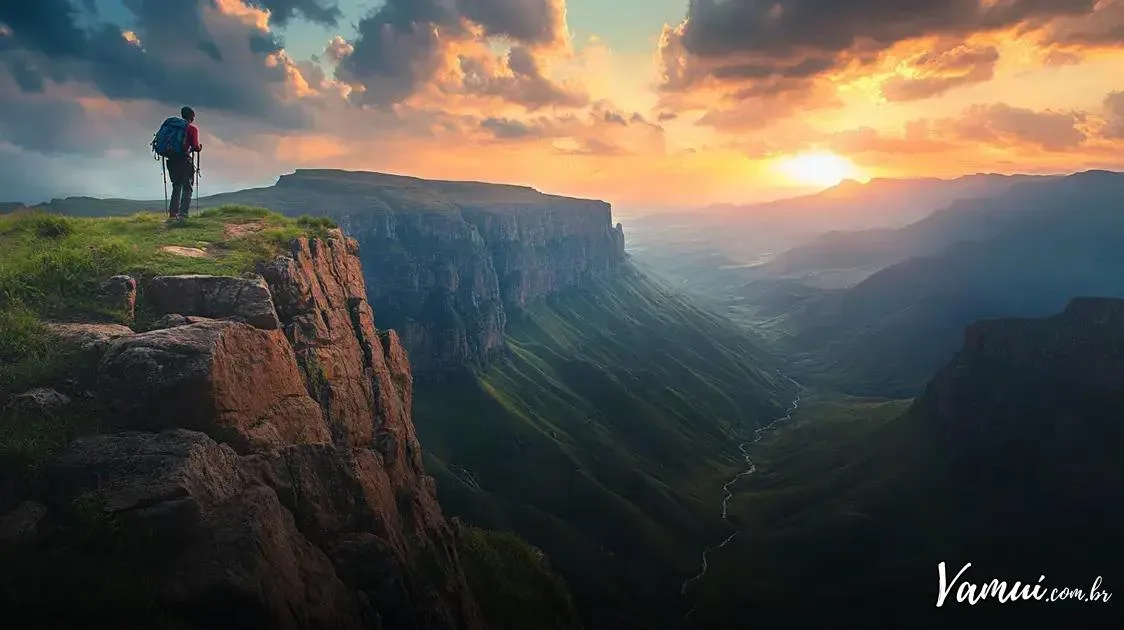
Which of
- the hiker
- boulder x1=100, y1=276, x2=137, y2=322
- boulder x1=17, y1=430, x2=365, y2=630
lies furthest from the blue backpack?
boulder x1=17, y1=430, x2=365, y2=630

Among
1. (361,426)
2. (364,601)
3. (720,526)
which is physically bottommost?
(720,526)

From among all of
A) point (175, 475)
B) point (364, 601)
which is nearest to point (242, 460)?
point (175, 475)

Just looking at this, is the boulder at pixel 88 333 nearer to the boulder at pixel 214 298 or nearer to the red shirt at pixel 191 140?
the boulder at pixel 214 298

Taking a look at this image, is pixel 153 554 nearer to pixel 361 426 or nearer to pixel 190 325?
pixel 190 325

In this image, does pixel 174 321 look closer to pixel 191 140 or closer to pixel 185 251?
pixel 185 251

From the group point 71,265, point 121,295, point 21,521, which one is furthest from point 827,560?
point 21,521

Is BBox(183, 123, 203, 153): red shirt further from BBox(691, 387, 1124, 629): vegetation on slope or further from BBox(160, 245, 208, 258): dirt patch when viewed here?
BBox(691, 387, 1124, 629): vegetation on slope
